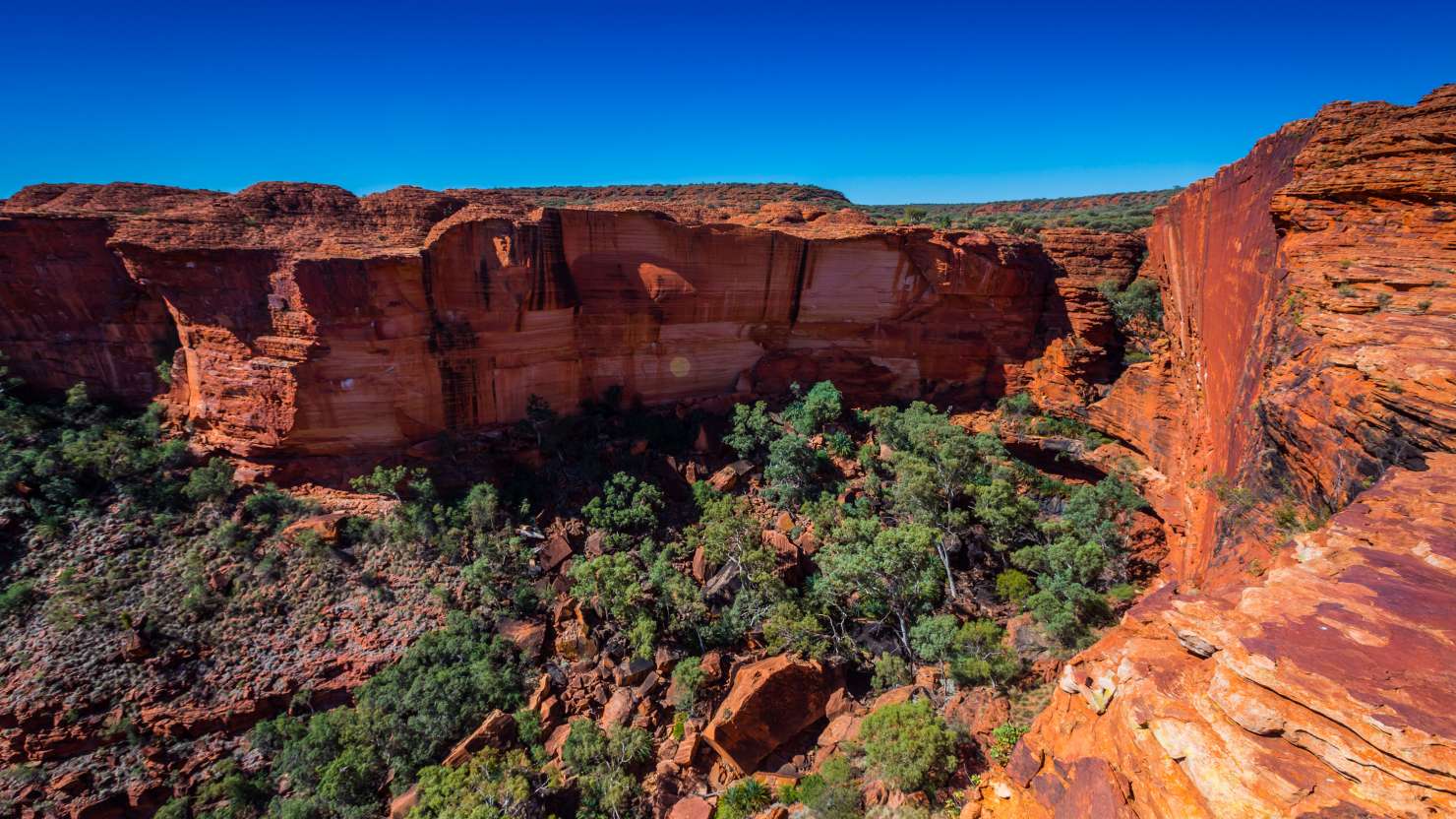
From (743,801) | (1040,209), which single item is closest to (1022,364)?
(743,801)

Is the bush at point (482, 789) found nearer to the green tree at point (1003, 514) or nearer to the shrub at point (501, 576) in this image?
the shrub at point (501, 576)

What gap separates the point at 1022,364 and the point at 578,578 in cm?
2319

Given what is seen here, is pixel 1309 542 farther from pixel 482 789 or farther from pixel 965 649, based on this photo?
pixel 482 789

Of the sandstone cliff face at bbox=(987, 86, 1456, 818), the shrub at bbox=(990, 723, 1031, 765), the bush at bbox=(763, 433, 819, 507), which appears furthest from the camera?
the bush at bbox=(763, 433, 819, 507)

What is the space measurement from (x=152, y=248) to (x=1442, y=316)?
1354 inches

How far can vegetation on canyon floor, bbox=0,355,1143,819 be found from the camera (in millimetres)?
15469

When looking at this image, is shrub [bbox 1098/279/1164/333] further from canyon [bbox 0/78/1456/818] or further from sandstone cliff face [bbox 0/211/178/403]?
sandstone cliff face [bbox 0/211/178/403]

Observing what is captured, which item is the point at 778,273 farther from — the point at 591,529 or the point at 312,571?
the point at 312,571

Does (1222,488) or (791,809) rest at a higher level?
(1222,488)

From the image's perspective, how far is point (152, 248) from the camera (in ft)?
67.1

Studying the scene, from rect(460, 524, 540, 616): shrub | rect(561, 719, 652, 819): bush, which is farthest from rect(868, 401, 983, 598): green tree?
rect(460, 524, 540, 616): shrub

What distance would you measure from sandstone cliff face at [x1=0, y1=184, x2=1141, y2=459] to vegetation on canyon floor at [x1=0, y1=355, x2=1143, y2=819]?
285 centimetres

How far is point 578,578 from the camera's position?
65.4 ft

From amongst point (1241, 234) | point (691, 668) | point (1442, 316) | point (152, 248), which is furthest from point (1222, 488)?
point (152, 248)
